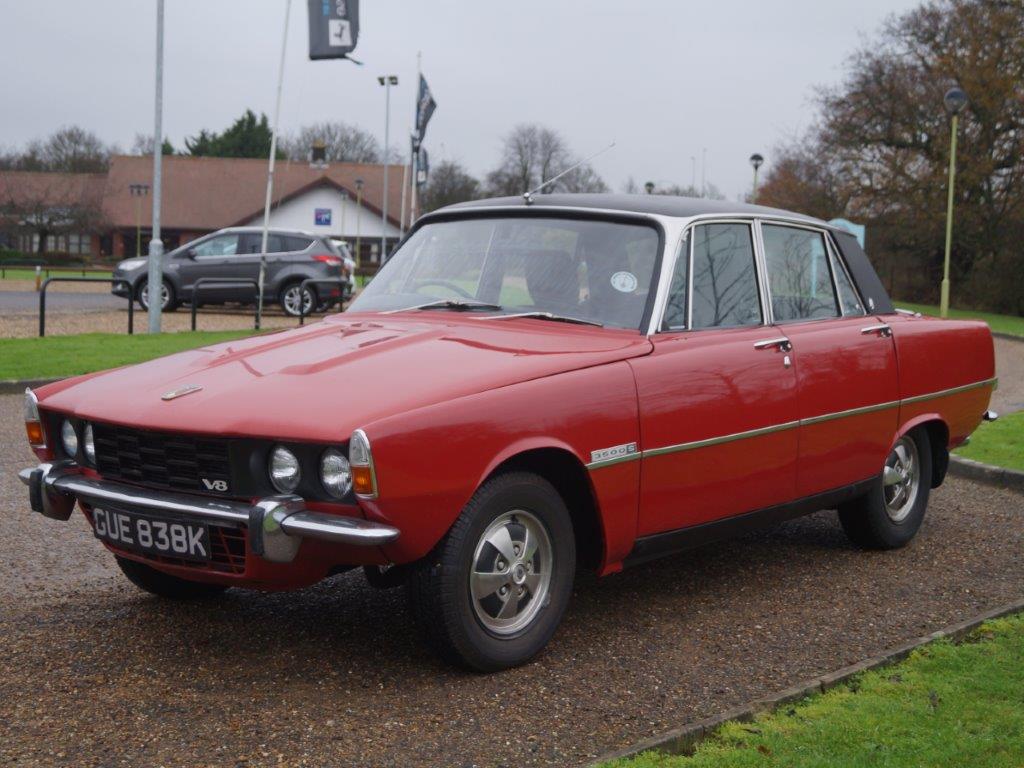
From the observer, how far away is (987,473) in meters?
8.73

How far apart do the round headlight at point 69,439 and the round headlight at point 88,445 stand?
57 millimetres

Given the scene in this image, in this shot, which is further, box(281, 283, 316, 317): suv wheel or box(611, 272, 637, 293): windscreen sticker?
box(281, 283, 316, 317): suv wheel

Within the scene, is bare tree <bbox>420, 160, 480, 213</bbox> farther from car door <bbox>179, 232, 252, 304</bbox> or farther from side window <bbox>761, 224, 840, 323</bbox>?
side window <bbox>761, 224, 840, 323</bbox>

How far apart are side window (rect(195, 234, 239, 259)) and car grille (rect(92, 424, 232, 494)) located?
21.8 m

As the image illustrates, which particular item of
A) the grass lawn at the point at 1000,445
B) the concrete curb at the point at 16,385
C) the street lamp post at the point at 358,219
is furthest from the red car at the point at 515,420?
the street lamp post at the point at 358,219

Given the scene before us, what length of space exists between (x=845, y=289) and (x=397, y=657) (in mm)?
3280

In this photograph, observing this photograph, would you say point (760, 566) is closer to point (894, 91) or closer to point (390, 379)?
point (390, 379)

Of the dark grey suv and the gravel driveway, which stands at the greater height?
the dark grey suv

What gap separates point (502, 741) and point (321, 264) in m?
22.2

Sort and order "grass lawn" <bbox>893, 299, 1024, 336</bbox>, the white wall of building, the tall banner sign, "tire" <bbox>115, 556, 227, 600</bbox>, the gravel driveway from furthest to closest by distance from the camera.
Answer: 1. the white wall of building
2. "grass lawn" <bbox>893, 299, 1024, 336</bbox>
3. the tall banner sign
4. "tire" <bbox>115, 556, 227, 600</bbox>
5. the gravel driveway

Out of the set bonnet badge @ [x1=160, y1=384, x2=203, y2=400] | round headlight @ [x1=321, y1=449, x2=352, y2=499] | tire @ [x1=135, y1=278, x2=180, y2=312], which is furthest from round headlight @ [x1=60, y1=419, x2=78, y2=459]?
tire @ [x1=135, y1=278, x2=180, y2=312]

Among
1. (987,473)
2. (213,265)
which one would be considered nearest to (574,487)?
(987,473)

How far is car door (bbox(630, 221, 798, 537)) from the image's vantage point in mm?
4793

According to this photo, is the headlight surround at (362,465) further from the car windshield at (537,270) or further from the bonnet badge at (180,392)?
the car windshield at (537,270)
